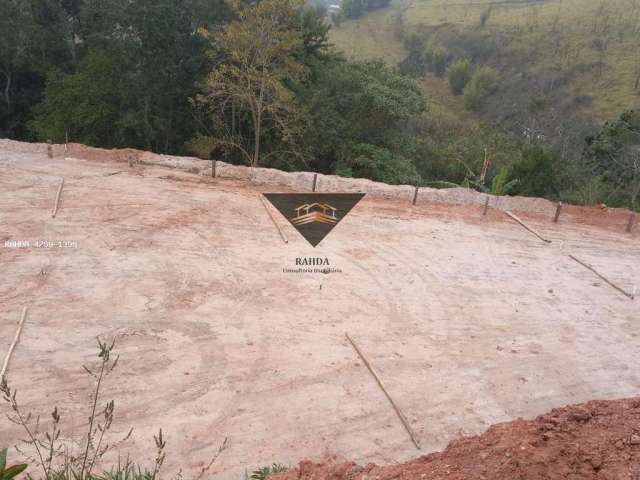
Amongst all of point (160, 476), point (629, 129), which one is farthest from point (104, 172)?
point (629, 129)

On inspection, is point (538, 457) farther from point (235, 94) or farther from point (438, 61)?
point (438, 61)

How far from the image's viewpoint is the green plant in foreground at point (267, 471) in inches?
136

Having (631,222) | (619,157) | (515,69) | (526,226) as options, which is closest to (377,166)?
(526,226)

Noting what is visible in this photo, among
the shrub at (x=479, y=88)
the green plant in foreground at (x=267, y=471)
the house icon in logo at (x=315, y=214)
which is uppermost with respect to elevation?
the shrub at (x=479, y=88)

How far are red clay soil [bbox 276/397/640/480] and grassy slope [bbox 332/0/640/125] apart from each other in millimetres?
33263

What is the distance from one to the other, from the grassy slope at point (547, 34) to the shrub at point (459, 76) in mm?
863

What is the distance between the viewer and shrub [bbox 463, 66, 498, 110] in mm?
39062

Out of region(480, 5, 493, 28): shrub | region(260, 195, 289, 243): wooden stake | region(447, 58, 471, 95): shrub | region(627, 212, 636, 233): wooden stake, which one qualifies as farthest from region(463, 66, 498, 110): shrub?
region(260, 195, 289, 243): wooden stake

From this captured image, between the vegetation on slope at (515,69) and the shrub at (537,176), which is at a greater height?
the vegetation on slope at (515,69)

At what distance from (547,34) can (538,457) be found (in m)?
47.6

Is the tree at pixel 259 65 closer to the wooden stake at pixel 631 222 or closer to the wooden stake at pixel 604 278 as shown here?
the wooden stake at pixel 604 278

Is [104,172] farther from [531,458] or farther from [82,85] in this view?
[531,458]

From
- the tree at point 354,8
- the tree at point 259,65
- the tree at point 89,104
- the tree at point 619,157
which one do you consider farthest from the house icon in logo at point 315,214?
the tree at point 354,8

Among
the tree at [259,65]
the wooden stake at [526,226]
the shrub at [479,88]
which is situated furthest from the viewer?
the shrub at [479,88]
